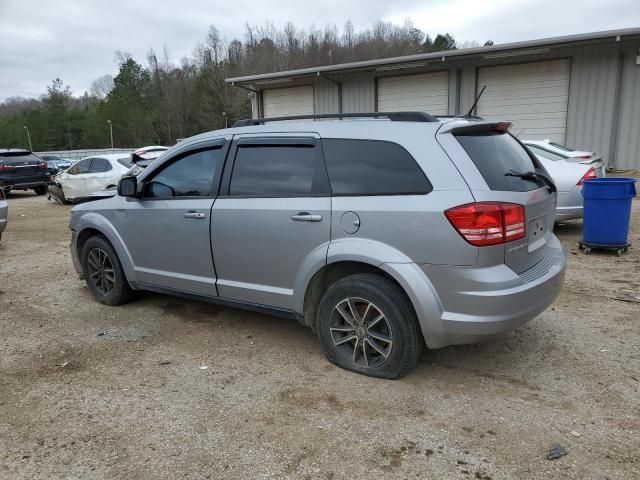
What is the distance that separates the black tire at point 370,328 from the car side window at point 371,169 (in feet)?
2.00

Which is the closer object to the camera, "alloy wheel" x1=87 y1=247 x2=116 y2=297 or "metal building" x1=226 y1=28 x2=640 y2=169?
"alloy wheel" x1=87 y1=247 x2=116 y2=297

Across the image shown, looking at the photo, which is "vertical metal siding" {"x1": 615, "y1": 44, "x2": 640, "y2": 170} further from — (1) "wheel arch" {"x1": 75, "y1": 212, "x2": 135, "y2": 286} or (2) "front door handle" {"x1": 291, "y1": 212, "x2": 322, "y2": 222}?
(1) "wheel arch" {"x1": 75, "y1": 212, "x2": 135, "y2": 286}

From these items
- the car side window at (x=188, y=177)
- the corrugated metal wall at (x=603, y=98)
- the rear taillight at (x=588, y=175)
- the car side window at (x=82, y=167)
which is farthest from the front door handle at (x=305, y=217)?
the corrugated metal wall at (x=603, y=98)

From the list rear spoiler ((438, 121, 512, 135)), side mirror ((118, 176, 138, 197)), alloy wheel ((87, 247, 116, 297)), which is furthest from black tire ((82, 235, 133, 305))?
rear spoiler ((438, 121, 512, 135))

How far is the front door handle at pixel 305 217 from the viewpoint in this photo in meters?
3.65

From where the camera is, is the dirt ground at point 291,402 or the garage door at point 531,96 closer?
the dirt ground at point 291,402

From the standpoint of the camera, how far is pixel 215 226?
4.23 meters

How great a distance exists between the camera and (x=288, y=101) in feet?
74.0

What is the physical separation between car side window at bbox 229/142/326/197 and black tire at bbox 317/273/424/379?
78cm

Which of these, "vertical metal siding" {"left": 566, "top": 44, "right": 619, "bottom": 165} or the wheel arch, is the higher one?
"vertical metal siding" {"left": 566, "top": 44, "right": 619, "bottom": 165}

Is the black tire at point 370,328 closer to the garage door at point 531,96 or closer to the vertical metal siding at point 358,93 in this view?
the garage door at point 531,96

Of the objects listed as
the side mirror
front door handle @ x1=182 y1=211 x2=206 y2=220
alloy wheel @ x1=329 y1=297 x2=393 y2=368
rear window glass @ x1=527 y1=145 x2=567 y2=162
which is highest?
rear window glass @ x1=527 y1=145 x2=567 y2=162

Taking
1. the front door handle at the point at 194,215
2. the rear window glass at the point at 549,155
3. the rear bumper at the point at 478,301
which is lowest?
the rear bumper at the point at 478,301

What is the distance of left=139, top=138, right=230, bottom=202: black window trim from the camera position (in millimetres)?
4305
